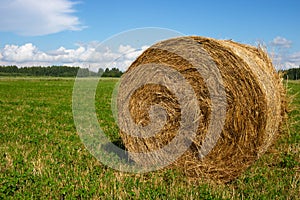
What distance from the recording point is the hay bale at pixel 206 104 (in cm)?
523

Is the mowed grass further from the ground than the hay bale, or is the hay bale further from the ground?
the hay bale

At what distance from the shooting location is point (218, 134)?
545cm

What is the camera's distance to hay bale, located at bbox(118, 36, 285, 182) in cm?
523

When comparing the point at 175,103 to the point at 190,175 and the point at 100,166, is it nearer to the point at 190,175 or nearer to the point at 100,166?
the point at 190,175

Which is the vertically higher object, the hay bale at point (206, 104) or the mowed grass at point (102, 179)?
the hay bale at point (206, 104)

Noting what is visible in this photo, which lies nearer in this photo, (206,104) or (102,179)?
(102,179)

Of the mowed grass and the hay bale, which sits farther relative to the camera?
the hay bale

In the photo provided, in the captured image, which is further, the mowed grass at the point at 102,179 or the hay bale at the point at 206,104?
the hay bale at the point at 206,104

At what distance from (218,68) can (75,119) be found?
743cm

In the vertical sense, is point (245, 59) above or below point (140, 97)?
above

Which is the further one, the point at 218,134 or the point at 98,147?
the point at 98,147

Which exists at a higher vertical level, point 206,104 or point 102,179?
point 206,104

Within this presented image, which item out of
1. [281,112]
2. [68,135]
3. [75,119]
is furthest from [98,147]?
[75,119]

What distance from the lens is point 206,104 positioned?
5.48 meters
